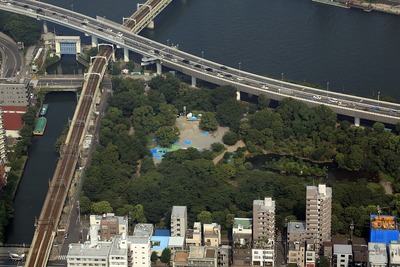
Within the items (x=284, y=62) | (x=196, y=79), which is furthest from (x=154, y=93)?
(x=284, y=62)

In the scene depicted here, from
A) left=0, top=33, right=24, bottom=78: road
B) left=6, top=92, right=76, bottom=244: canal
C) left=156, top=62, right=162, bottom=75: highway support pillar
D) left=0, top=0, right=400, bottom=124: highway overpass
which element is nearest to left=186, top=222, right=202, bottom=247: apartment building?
left=6, top=92, right=76, bottom=244: canal

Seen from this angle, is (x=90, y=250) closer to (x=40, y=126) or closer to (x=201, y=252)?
(x=201, y=252)

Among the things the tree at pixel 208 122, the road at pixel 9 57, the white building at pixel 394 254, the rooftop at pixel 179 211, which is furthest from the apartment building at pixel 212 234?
the road at pixel 9 57

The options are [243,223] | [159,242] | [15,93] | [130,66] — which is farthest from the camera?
[130,66]

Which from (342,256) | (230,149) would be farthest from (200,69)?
(342,256)

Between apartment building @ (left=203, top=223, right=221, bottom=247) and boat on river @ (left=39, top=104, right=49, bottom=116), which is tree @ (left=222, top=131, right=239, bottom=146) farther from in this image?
apartment building @ (left=203, top=223, right=221, bottom=247)

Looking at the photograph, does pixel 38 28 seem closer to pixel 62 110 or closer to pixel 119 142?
pixel 62 110

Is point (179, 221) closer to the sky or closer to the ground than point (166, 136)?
closer to the ground

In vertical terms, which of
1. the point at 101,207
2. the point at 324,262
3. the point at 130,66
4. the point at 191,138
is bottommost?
the point at 324,262

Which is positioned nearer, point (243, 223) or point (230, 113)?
point (243, 223)
